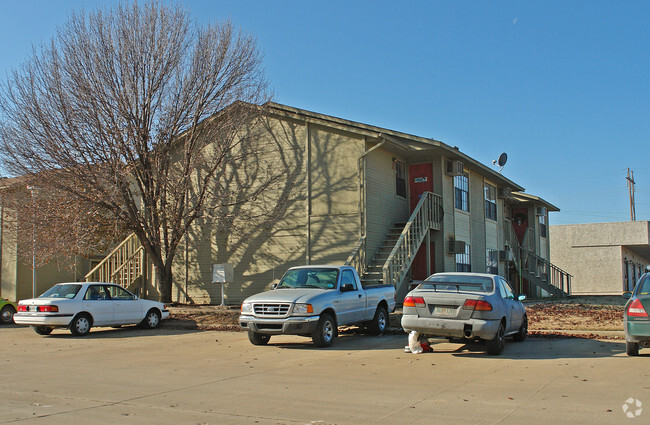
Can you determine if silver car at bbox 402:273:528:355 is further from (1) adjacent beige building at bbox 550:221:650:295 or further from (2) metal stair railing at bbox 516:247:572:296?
(1) adjacent beige building at bbox 550:221:650:295

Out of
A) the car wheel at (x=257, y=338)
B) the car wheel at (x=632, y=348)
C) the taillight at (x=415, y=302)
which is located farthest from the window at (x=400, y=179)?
the car wheel at (x=632, y=348)

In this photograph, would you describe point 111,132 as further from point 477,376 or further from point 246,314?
point 477,376

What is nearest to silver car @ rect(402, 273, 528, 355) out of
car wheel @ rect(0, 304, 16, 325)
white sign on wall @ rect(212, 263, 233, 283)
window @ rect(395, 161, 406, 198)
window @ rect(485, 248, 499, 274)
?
white sign on wall @ rect(212, 263, 233, 283)

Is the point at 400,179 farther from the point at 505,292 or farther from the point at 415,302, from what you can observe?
the point at 415,302

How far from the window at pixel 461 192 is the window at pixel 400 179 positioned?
8.36 feet

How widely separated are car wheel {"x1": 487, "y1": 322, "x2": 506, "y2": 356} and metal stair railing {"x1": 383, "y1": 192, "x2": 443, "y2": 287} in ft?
27.1

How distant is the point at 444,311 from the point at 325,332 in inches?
117

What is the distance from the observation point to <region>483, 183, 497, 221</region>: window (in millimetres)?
30619

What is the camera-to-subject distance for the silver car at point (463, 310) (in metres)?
11.0

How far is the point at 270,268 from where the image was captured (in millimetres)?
23219

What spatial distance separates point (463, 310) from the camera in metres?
11.0

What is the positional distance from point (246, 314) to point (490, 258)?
19700 millimetres

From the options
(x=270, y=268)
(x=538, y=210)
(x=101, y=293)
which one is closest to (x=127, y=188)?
(x=101, y=293)

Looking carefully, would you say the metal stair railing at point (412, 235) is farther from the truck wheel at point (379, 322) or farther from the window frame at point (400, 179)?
the truck wheel at point (379, 322)
